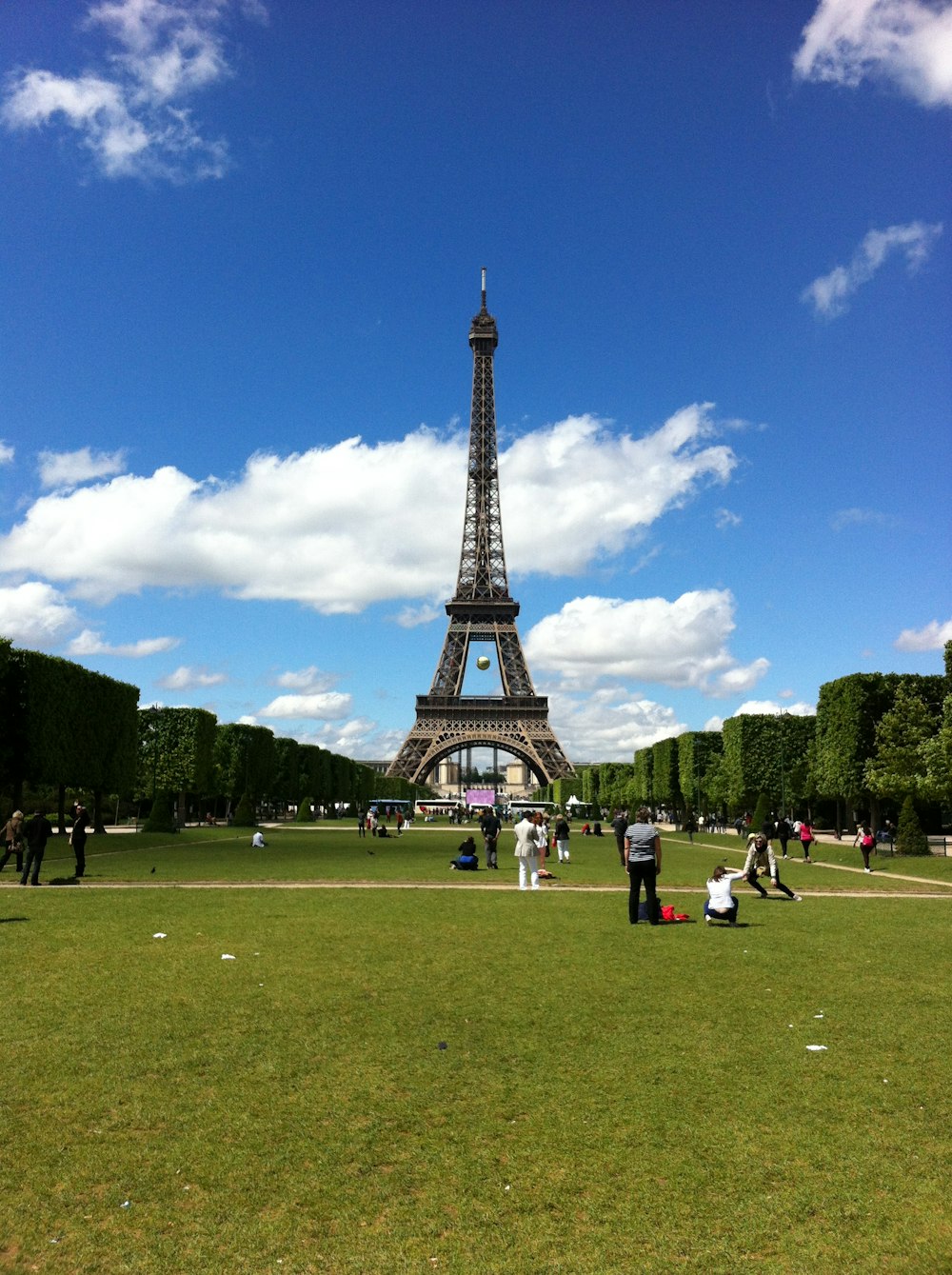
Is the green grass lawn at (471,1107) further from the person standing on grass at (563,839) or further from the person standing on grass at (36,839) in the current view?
the person standing on grass at (563,839)

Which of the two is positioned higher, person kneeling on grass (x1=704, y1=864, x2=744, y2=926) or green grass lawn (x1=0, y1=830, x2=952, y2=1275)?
person kneeling on grass (x1=704, y1=864, x2=744, y2=926)

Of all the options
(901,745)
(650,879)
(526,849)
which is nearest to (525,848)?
(526,849)

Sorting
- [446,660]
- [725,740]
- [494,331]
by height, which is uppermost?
[494,331]

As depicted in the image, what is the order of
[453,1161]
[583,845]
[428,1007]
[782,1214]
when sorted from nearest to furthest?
1. [782,1214]
2. [453,1161]
3. [428,1007]
4. [583,845]

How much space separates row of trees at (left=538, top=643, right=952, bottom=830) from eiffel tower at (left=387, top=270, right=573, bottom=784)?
16.4m

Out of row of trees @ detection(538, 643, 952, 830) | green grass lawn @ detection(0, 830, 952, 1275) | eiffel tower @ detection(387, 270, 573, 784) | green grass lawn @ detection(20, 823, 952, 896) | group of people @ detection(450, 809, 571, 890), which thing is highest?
eiffel tower @ detection(387, 270, 573, 784)

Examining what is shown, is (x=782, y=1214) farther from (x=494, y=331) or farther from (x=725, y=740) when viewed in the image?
(x=494, y=331)

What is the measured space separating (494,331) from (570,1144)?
134780mm

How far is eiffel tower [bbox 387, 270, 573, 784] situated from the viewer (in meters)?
113

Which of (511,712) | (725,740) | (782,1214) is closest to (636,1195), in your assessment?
(782,1214)

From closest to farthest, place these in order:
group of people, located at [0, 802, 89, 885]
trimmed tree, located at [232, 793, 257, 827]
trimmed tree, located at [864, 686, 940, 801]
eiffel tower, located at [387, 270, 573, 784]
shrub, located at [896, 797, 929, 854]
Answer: group of people, located at [0, 802, 89, 885] < shrub, located at [896, 797, 929, 854] < trimmed tree, located at [864, 686, 940, 801] < trimmed tree, located at [232, 793, 257, 827] < eiffel tower, located at [387, 270, 573, 784]

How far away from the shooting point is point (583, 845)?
51.5 metres

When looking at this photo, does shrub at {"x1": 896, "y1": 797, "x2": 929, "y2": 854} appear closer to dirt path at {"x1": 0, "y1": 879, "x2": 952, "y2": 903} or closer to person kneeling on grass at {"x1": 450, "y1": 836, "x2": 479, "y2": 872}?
dirt path at {"x1": 0, "y1": 879, "x2": 952, "y2": 903}

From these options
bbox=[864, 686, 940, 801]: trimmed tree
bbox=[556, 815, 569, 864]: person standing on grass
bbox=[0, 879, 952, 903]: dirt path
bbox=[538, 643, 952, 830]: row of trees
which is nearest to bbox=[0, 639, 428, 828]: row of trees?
bbox=[0, 879, 952, 903]: dirt path
